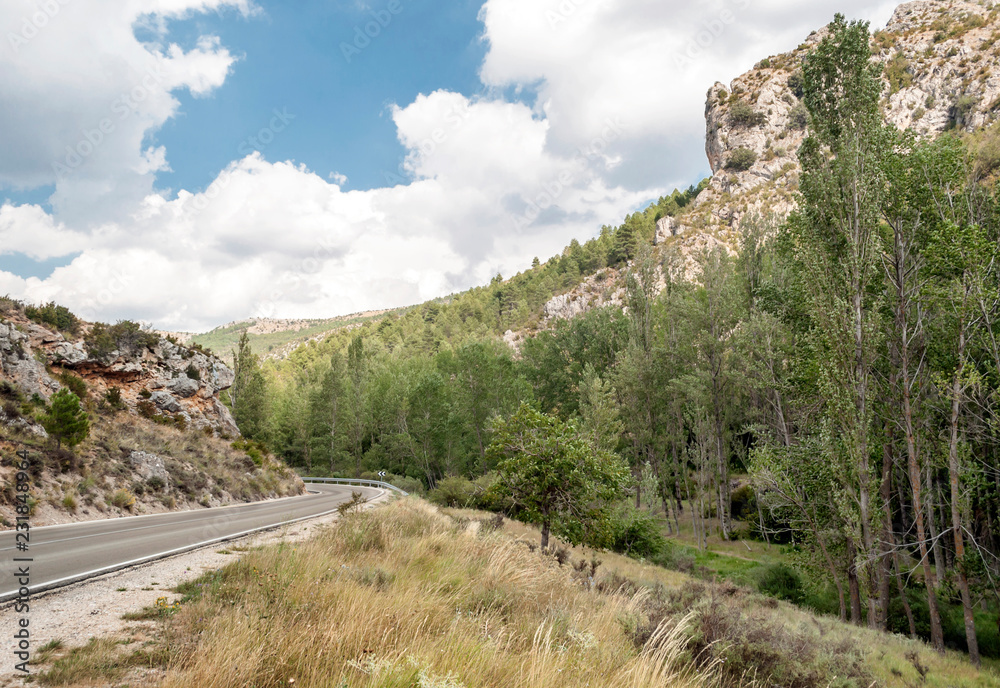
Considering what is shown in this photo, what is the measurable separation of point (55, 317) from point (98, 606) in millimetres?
24859

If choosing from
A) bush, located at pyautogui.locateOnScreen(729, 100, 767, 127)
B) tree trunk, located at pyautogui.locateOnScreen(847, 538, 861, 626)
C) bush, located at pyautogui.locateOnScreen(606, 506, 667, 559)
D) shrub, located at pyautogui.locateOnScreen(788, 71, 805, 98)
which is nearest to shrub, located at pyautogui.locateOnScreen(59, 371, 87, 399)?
bush, located at pyautogui.locateOnScreen(606, 506, 667, 559)

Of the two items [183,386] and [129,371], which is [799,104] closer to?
[183,386]

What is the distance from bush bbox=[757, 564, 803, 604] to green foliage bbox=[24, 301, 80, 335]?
111 ft

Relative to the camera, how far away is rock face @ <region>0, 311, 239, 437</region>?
1691cm

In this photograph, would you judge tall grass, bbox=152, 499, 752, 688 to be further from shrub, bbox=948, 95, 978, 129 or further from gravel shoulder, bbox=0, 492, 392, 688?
shrub, bbox=948, 95, 978, 129

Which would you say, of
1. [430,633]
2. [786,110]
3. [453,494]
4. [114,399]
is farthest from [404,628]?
[786,110]

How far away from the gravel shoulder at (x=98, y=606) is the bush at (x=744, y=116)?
112 meters

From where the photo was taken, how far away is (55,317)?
2312 centimetres

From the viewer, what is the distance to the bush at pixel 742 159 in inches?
3578

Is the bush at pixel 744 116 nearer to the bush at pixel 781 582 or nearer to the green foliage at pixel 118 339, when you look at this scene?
the bush at pixel 781 582

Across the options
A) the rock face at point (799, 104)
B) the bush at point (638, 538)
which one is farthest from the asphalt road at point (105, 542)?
the rock face at point (799, 104)

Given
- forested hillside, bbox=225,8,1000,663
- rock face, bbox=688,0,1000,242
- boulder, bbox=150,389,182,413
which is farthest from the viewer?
rock face, bbox=688,0,1000,242

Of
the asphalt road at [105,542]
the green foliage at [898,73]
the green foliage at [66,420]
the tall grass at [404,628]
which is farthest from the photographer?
the green foliage at [898,73]

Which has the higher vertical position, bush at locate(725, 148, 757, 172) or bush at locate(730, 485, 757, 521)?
bush at locate(725, 148, 757, 172)
